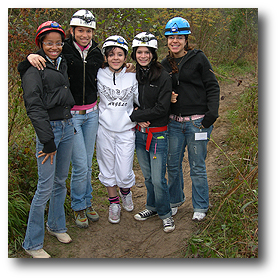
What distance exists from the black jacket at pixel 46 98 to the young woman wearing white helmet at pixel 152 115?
86 cm

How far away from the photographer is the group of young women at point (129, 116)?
3.28 metres

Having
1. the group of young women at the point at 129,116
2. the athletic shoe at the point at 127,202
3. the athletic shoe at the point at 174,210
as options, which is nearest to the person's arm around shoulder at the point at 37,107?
the group of young women at the point at 129,116

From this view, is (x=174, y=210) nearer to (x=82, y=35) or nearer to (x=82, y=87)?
(x=82, y=87)

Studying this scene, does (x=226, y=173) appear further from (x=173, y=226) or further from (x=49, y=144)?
(x=49, y=144)

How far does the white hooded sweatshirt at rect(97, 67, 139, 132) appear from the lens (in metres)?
3.48

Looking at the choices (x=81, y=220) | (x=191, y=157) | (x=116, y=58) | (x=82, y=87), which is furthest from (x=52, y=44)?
(x=81, y=220)

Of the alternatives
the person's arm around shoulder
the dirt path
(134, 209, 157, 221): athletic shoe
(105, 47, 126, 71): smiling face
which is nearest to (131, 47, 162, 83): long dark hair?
(105, 47, 126, 71): smiling face

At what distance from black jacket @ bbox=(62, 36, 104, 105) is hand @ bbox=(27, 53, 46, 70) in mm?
491

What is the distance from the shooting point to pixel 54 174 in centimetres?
304

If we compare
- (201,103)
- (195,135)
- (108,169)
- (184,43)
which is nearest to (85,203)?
(108,169)

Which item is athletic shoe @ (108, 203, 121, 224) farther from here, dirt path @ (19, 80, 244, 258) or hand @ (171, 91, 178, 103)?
→ hand @ (171, 91, 178, 103)

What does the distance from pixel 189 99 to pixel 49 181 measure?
5.68ft

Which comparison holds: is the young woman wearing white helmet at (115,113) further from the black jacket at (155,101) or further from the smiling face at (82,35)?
the smiling face at (82,35)

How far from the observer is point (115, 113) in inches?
138
